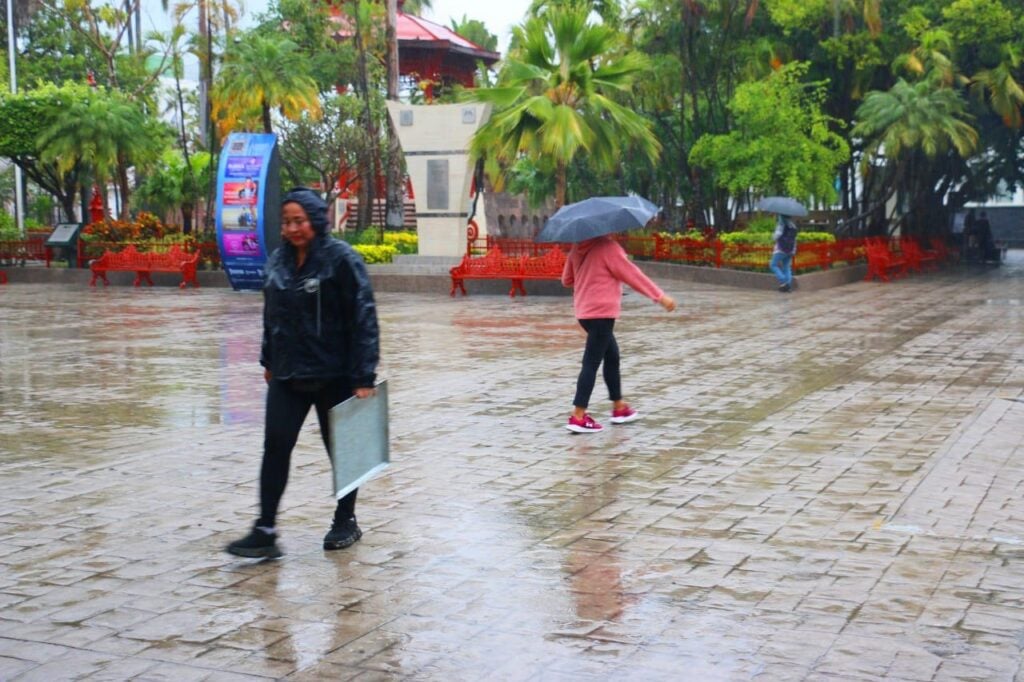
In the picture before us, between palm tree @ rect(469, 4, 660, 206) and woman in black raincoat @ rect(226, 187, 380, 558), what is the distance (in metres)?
18.4

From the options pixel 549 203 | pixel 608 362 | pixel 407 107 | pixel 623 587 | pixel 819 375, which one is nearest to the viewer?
pixel 623 587

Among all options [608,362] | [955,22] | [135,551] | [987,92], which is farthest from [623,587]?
[987,92]

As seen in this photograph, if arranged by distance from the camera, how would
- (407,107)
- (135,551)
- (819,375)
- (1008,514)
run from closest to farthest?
(135,551)
(1008,514)
(819,375)
(407,107)

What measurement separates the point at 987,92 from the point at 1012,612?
28510 millimetres

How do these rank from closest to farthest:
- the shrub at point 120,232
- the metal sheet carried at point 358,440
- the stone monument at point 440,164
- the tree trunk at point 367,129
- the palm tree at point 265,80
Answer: the metal sheet carried at point 358,440 → the stone monument at point 440,164 → the shrub at point 120,232 → the palm tree at point 265,80 → the tree trunk at point 367,129

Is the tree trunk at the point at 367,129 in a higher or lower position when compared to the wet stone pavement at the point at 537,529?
higher

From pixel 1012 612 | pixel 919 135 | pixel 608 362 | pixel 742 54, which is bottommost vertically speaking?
pixel 1012 612

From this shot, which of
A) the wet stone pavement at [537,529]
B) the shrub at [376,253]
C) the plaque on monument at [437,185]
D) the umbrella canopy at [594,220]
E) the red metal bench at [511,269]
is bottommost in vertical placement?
the wet stone pavement at [537,529]

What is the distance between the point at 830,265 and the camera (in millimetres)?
27359

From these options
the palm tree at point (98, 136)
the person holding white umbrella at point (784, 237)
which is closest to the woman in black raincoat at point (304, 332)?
the person holding white umbrella at point (784, 237)

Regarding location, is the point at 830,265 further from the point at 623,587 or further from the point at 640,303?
the point at 623,587

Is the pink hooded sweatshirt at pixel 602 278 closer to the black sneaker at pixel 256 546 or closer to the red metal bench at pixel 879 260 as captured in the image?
the black sneaker at pixel 256 546

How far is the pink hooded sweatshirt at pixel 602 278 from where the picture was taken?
9320 millimetres

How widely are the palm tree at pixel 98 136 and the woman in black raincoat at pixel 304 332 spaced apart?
25.9 metres
